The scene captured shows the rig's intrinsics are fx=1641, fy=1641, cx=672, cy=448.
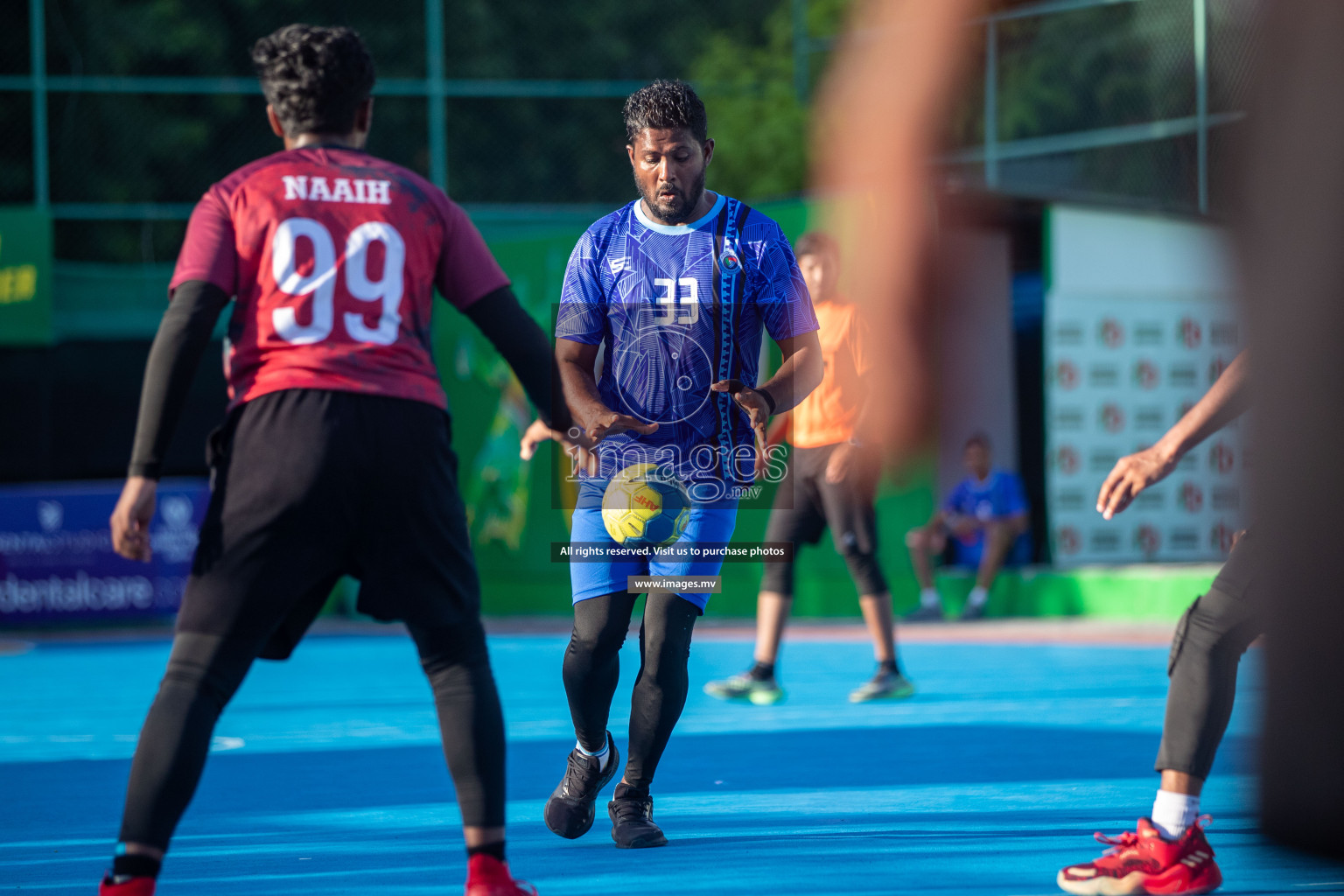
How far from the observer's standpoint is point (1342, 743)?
2900 mm

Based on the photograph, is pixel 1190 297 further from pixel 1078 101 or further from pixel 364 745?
pixel 364 745

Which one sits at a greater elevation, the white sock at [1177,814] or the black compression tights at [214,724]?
the black compression tights at [214,724]

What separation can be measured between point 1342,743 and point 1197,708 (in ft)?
2.37

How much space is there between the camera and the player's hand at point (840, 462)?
760 cm

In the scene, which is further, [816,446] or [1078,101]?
[1078,101]

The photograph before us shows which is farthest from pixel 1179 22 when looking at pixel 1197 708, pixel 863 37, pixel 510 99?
pixel 1197 708

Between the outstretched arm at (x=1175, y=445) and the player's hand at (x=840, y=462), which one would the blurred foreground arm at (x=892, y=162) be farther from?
the outstretched arm at (x=1175, y=445)

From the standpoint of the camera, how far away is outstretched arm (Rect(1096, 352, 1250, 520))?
3.53m

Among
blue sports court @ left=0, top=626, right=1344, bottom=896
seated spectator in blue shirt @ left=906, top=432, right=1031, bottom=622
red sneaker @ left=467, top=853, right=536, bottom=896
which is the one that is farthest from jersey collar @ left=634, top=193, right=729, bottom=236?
seated spectator in blue shirt @ left=906, top=432, right=1031, bottom=622

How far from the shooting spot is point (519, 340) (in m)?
3.48

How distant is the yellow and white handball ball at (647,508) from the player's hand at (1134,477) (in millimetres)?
1202

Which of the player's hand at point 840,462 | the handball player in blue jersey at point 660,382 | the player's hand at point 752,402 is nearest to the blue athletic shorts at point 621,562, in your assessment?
the handball player in blue jersey at point 660,382

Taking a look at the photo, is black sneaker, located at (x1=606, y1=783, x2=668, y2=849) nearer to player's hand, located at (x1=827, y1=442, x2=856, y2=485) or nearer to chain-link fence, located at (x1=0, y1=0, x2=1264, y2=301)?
player's hand, located at (x1=827, y1=442, x2=856, y2=485)

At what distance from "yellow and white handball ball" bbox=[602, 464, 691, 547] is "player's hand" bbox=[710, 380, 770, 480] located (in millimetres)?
253
